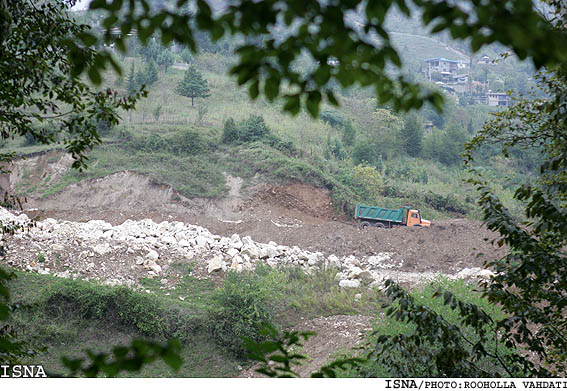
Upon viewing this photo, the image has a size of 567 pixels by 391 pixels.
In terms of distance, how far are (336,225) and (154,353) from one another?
14.1 meters

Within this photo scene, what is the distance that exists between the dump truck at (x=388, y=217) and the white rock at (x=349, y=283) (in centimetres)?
587

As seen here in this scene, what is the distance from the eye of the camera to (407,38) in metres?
63.0

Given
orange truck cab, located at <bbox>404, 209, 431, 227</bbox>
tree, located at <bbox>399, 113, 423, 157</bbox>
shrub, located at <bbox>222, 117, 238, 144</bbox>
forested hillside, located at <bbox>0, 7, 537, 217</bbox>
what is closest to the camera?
orange truck cab, located at <bbox>404, 209, 431, 227</bbox>

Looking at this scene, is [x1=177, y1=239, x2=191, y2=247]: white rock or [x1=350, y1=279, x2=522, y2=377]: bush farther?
[x1=177, y1=239, x2=191, y2=247]: white rock

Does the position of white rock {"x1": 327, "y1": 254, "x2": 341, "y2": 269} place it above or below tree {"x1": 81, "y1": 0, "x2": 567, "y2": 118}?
below

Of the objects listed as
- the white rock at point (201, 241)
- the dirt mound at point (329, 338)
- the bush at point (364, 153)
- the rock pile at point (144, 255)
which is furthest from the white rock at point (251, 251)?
the bush at point (364, 153)

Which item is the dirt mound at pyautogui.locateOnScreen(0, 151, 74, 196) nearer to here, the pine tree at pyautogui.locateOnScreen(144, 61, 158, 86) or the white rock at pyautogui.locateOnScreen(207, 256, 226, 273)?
the white rock at pyautogui.locateOnScreen(207, 256, 226, 273)

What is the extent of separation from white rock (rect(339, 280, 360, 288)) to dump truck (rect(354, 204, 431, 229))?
587 centimetres

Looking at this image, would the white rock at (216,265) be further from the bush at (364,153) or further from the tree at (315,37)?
the bush at (364,153)

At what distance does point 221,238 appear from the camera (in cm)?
1282

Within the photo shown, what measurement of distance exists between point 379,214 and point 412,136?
39.7 ft

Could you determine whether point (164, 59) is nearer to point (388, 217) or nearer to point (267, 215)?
point (267, 215)

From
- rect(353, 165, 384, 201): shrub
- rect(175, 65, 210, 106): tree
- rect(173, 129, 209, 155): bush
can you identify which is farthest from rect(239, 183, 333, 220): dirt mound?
rect(175, 65, 210, 106): tree

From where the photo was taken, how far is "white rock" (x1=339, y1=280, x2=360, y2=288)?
10008 millimetres
